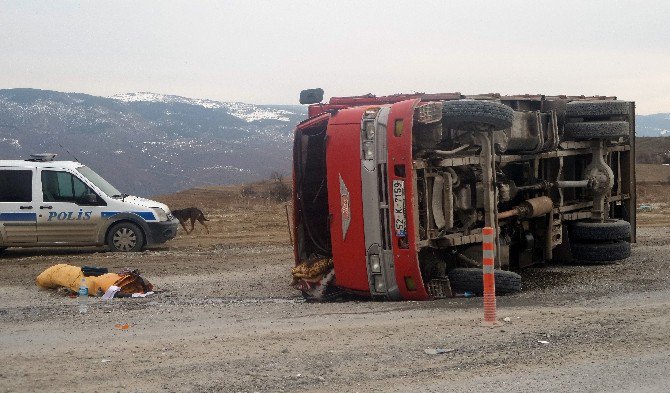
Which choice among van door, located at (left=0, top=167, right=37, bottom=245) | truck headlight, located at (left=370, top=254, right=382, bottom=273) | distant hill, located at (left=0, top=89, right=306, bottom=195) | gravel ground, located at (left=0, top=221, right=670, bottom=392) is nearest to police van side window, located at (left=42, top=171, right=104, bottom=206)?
van door, located at (left=0, top=167, right=37, bottom=245)

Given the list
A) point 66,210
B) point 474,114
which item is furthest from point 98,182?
point 474,114

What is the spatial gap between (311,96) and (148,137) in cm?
11502

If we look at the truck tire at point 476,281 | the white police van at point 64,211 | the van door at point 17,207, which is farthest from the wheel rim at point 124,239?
the truck tire at point 476,281

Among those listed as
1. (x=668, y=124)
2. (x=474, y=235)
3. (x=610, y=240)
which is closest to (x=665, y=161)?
(x=610, y=240)

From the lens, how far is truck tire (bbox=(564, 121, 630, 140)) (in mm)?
12477

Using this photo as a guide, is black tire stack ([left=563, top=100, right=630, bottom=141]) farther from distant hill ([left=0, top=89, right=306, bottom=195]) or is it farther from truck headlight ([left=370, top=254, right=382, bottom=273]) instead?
distant hill ([left=0, top=89, right=306, bottom=195])

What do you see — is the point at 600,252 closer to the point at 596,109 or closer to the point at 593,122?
the point at 593,122

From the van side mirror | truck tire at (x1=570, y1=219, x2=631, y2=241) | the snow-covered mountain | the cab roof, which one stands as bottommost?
truck tire at (x1=570, y1=219, x2=631, y2=241)

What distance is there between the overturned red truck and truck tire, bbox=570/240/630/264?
0.77 meters

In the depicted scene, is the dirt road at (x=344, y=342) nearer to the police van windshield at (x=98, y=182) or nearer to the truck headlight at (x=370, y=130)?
the truck headlight at (x=370, y=130)

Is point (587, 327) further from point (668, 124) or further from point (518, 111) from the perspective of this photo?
point (668, 124)

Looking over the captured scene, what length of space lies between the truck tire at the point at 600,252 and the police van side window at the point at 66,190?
842 centimetres

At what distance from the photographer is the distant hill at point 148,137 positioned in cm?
9625

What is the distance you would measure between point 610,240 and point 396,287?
15.2ft
